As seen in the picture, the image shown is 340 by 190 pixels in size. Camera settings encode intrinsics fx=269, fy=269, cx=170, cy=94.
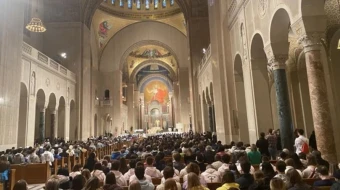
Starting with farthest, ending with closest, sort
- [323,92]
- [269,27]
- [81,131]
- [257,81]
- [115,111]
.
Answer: [115,111] < [81,131] < [257,81] < [269,27] < [323,92]

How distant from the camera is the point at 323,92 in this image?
596cm

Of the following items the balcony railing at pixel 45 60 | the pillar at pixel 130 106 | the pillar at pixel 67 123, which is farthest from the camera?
the pillar at pixel 130 106

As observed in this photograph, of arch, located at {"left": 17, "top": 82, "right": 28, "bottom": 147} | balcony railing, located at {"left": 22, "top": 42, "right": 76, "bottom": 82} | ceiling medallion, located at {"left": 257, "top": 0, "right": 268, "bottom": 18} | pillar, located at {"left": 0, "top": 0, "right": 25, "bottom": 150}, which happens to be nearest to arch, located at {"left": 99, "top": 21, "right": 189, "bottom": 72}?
balcony railing, located at {"left": 22, "top": 42, "right": 76, "bottom": 82}

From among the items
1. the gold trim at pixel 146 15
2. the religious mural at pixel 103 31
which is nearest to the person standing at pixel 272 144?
the gold trim at pixel 146 15

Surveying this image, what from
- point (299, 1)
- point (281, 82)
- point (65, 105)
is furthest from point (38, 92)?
point (299, 1)

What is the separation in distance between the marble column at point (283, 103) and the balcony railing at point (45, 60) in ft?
42.3

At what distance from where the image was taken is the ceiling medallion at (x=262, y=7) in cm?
825

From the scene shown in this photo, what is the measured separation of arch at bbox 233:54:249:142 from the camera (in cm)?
1171

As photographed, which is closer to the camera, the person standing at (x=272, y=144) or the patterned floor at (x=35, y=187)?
the patterned floor at (x=35, y=187)

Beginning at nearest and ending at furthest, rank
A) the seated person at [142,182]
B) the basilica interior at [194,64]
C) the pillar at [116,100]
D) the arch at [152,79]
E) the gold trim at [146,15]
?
the seated person at [142,182] → the basilica interior at [194,64] → the gold trim at [146,15] → the pillar at [116,100] → the arch at [152,79]

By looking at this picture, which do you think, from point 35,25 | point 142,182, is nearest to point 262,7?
point 142,182

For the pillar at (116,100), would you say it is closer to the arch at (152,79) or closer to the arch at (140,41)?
the arch at (140,41)

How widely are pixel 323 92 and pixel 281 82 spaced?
7.51ft

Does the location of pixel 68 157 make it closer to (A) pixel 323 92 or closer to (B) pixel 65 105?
(A) pixel 323 92
